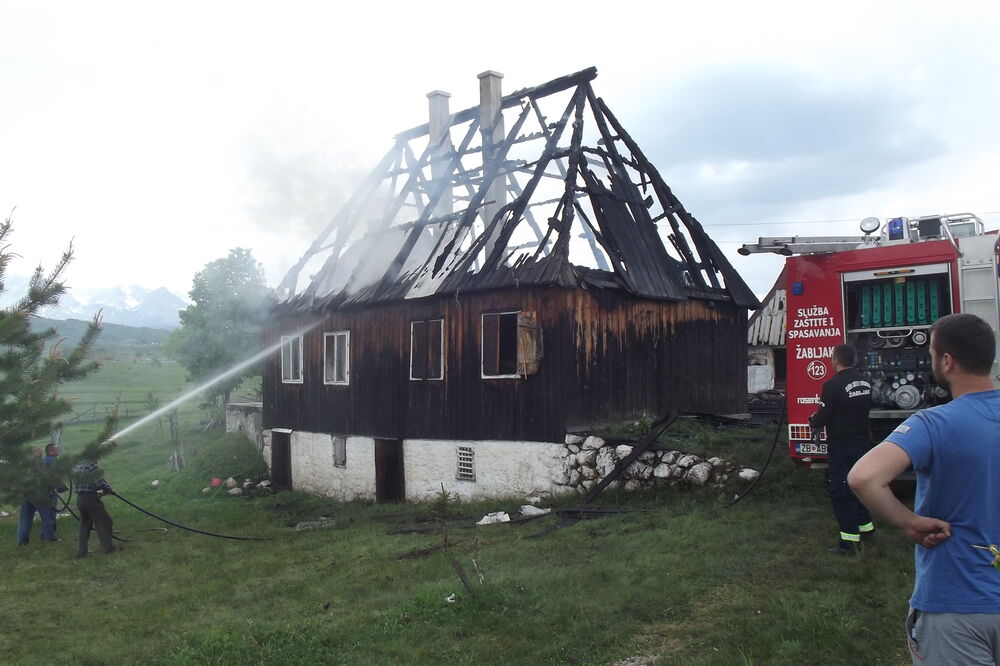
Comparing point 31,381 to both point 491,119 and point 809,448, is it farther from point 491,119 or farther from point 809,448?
point 491,119

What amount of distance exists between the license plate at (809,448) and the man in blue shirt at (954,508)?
7095 millimetres

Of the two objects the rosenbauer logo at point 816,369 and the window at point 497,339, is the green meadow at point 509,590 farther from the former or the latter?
the window at point 497,339

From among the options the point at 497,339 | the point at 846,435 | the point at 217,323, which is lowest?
the point at 846,435

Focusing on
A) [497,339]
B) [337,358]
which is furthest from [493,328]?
[337,358]

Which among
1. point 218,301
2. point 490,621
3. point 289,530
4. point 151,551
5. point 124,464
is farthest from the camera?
point 218,301

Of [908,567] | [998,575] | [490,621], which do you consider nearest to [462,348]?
[490,621]

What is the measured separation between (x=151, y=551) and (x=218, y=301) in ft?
69.1

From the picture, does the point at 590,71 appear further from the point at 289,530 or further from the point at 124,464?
the point at 124,464

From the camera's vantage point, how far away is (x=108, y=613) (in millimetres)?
8680

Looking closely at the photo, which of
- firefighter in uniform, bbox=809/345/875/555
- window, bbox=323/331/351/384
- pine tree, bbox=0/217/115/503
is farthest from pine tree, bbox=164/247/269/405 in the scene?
firefighter in uniform, bbox=809/345/875/555

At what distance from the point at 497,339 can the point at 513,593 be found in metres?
7.68

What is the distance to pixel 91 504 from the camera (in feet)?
40.0

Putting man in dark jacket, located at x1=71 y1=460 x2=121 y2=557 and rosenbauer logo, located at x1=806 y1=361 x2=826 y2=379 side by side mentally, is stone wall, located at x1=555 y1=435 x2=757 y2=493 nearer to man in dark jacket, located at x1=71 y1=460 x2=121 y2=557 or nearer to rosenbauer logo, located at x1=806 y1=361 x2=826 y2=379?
rosenbauer logo, located at x1=806 y1=361 x2=826 y2=379

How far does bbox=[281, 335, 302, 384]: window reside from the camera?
20500mm
